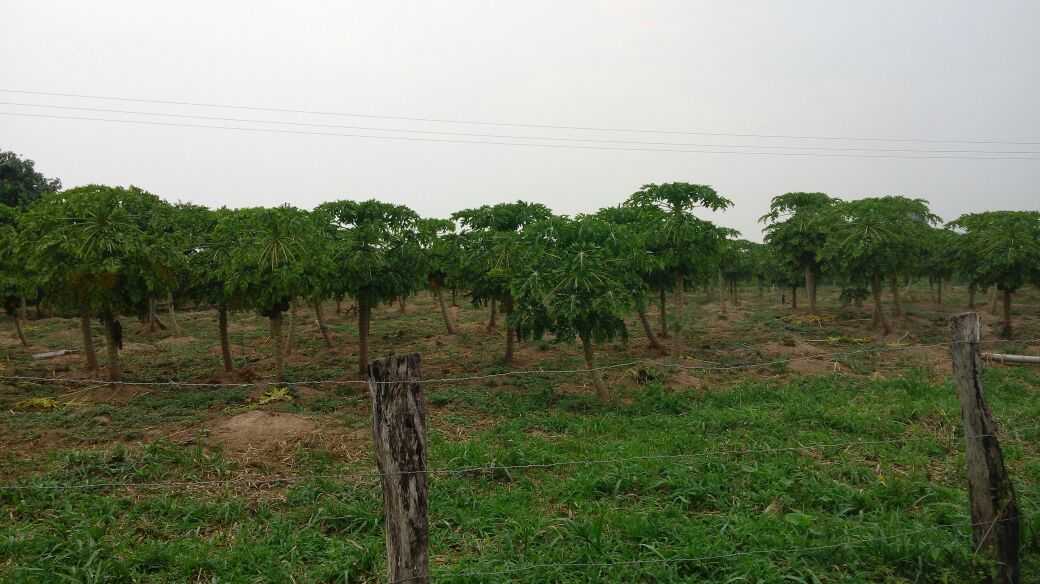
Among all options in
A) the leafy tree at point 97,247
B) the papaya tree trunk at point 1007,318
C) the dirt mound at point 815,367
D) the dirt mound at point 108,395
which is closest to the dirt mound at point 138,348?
the dirt mound at point 108,395

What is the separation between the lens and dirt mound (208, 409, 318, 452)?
785 cm

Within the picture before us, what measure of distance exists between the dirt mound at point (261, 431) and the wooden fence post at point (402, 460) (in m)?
5.53

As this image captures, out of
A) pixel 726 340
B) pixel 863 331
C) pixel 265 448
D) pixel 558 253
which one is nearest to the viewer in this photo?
pixel 265 448

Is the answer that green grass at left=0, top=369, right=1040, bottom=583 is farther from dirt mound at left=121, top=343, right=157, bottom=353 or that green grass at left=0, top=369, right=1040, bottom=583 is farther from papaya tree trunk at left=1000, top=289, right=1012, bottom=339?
papaya tree trunk at left=1000, top=289, right=1012, bottom=339

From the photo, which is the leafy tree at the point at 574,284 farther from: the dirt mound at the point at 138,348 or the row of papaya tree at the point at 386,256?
the dirt mound at the point at 138,348

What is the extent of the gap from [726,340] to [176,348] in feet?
62.2

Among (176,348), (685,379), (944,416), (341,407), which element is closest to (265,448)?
(341,407)

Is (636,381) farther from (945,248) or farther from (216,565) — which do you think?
(945,248)

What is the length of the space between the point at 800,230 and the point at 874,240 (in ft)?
21.0

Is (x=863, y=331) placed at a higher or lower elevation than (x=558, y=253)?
lower

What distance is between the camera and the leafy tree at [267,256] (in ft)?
35.2

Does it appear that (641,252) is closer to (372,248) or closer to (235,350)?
(372,248)

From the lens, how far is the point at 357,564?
463 cm

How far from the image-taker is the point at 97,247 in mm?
10812
